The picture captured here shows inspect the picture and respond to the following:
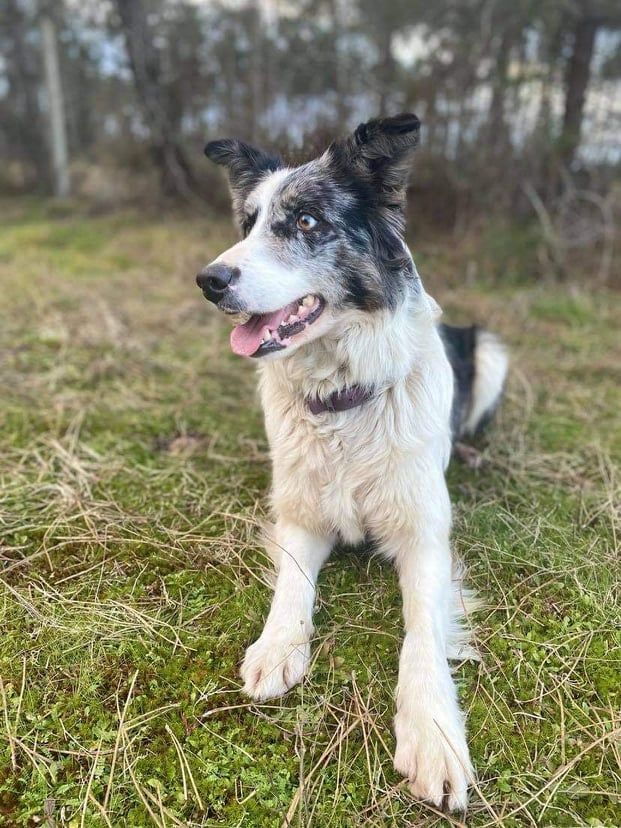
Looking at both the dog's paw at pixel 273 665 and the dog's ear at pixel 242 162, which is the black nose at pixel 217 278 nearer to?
the dog's ear at pixel 242 162

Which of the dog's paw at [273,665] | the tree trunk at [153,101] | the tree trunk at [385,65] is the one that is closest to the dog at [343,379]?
the dog's paw at [273,665]

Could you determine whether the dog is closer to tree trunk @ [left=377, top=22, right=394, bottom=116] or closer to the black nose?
the black nose

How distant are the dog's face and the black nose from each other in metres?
0.04

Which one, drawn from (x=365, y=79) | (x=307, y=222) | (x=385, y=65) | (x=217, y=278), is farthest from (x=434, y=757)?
(x=385, y=65)

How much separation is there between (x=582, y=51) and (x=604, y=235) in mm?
3013

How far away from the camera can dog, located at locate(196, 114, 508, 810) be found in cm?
228

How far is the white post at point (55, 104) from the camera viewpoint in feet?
49.6

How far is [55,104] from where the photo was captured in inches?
610

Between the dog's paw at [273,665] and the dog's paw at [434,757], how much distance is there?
17.3 inches

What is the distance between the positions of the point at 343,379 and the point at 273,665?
127 cm

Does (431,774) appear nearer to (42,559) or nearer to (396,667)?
(396,667)

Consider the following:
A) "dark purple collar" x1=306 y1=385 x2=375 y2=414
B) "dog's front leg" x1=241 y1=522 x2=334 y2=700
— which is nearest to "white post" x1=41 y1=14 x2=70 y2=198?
"dark purple collar" x1=306 y1=385 x2=375 y2=414

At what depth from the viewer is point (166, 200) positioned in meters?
12.5

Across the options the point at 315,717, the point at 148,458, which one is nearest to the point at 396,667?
the point at 315,717
